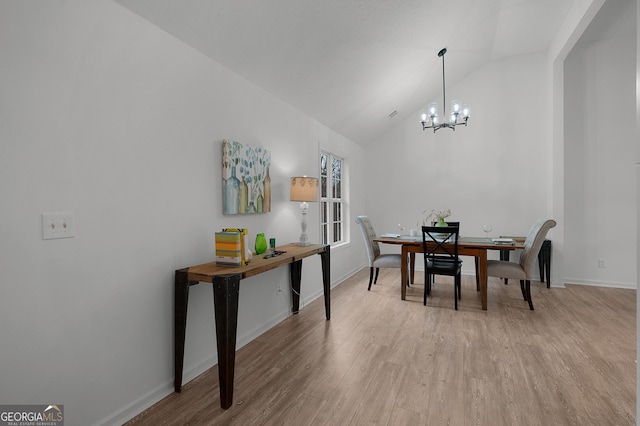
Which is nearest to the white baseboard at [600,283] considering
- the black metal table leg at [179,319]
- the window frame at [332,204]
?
the window frame at [332,204]

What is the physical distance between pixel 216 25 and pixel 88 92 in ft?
3.16

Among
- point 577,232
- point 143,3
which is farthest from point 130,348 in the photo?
point 577,232

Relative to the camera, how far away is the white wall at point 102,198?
1357mm

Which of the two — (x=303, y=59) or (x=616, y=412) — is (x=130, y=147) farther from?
(x=616, y=412)

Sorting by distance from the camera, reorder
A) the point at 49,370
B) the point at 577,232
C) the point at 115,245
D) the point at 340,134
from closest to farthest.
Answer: the point at 49,370 → the point at 115,245 → the point at 577,232 → the point at 340,134

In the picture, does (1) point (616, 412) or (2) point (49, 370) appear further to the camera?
(1) point (616, 412)

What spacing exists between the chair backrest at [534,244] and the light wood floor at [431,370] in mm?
496

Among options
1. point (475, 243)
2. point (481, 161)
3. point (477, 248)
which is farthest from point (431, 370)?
point (481, 161)

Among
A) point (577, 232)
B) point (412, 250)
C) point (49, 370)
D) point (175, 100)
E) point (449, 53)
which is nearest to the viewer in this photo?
point (49, 370)

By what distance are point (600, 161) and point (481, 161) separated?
1.53m

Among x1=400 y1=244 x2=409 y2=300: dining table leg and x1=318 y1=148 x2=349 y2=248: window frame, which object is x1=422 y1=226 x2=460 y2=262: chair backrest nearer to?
x1=400 y1=244 x2=409 y2=300: dining table leg

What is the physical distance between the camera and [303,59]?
287cm

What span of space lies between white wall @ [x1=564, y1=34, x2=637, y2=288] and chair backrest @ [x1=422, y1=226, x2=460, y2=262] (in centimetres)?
229

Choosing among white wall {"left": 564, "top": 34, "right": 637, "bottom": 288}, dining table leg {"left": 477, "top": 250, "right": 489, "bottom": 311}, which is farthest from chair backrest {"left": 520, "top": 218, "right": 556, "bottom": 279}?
white wall {"left": 564, "top": 34, "right": 637, "bottom": 288}
